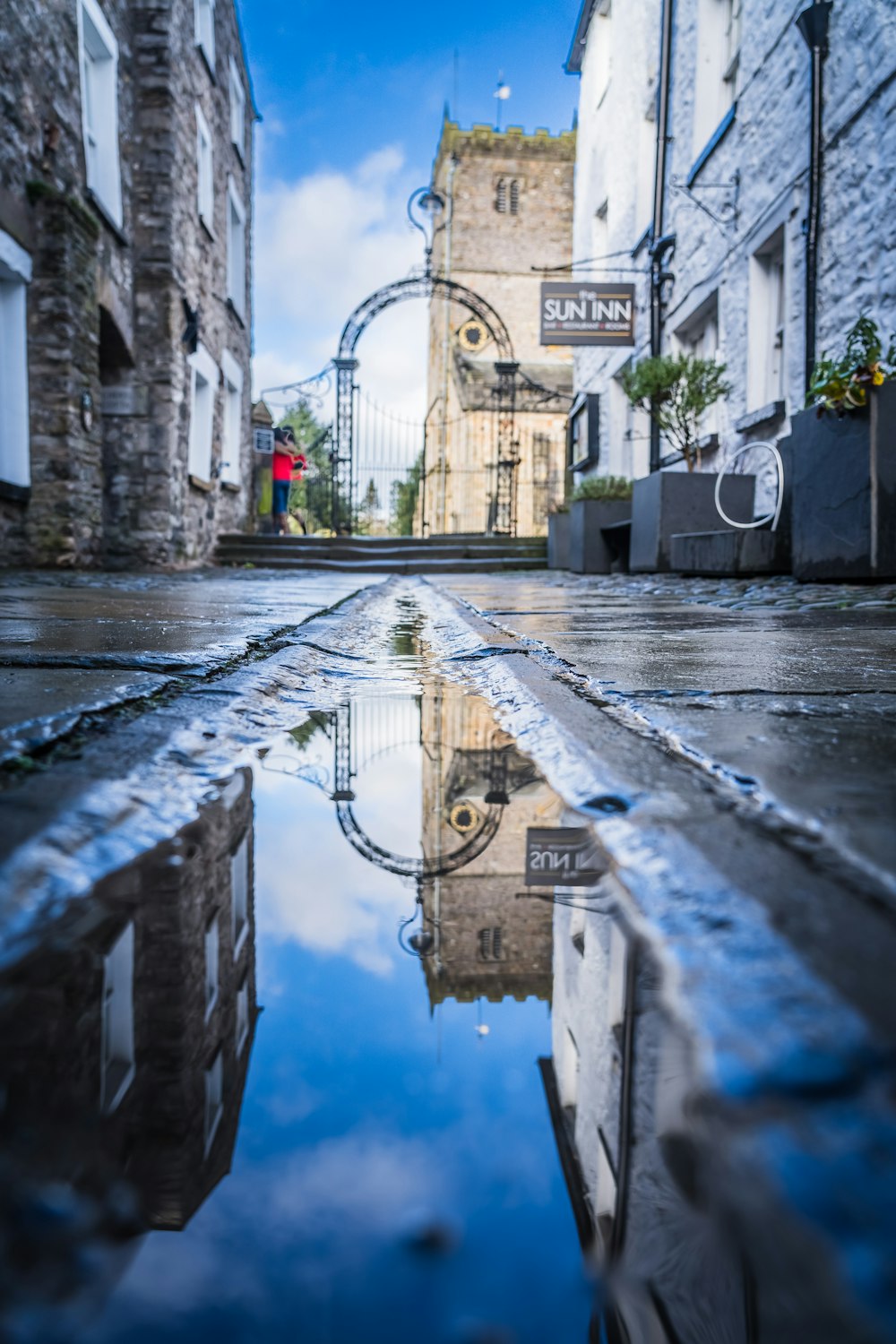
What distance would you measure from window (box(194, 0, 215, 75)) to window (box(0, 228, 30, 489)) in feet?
19.1

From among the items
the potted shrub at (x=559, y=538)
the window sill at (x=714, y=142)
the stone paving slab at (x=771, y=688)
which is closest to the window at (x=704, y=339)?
the window sill at (x=714, y=142)

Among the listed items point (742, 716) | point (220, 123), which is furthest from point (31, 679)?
point (220, 123)

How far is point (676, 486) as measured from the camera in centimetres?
757

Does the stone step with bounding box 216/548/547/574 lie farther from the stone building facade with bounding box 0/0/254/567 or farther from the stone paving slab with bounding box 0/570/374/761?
the stone paving slab with bounding box 0/570/374/761

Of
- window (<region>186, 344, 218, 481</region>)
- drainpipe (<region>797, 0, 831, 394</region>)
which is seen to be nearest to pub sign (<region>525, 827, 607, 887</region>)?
drainpipe (<region>797, 0, 831, 394</region>)

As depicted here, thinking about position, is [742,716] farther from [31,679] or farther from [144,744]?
[31,679]

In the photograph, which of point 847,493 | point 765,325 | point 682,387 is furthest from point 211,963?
point 682,387

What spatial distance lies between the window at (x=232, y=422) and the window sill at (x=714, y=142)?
7077 millimetres

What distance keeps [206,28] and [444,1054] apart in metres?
14.4

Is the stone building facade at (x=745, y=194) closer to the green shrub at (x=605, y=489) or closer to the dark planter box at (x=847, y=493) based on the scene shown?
the green shrub at (x=605, y=489)

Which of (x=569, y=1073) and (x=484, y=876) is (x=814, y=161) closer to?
(x=484, y=876)

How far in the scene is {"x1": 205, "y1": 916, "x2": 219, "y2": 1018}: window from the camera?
0.60 metres

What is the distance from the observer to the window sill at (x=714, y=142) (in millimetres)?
8586

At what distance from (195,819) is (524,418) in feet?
90.3
